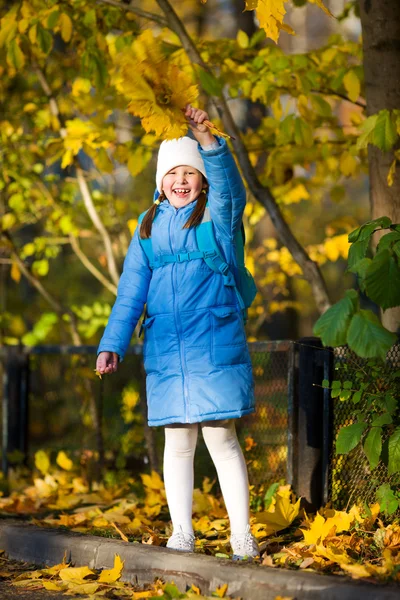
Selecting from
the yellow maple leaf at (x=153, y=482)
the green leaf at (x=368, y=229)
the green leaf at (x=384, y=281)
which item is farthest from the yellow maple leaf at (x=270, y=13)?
the yellow maple leaf at (x=153, y=482)

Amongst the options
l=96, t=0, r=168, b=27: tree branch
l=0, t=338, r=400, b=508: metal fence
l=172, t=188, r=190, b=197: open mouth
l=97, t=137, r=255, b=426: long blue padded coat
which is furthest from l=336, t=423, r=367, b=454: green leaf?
l=96, t=0, r=168, b=27: tree branch

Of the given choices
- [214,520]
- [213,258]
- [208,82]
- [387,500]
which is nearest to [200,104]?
[208,82]

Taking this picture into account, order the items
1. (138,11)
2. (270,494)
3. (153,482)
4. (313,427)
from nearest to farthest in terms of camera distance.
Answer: (313,427) < (270,494) < (138,11) < (153,482)

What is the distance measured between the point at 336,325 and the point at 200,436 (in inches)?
112

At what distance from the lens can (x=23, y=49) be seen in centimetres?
544

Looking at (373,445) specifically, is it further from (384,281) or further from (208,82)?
(208,82)

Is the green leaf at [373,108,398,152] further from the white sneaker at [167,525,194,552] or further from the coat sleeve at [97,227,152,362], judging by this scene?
the white sneaker at [167,525,194,552]

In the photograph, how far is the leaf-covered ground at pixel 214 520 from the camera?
3.51 metres

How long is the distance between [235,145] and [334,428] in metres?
1.80

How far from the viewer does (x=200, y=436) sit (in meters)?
5.61

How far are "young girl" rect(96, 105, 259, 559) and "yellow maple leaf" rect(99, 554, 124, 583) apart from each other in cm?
23

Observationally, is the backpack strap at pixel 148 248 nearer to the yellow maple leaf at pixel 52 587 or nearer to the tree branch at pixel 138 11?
the yellow maple leaf at pixel 52 587

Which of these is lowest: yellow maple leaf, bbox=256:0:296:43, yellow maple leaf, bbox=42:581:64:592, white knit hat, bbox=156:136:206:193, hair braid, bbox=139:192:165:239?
yellow maple leaf, bbox=42:581:64:592

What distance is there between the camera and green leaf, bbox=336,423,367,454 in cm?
377
